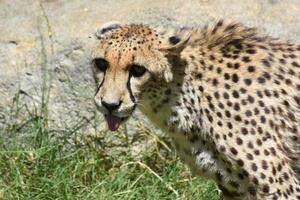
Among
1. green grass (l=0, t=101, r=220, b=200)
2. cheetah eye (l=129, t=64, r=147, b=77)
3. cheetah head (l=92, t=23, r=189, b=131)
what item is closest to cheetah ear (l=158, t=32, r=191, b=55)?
cheetah head (l=92, t=23, r=189, b=131)

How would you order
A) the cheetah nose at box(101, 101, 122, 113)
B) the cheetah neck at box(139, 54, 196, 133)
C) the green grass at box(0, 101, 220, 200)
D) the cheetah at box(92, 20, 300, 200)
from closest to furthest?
the cheetah nose at box(101, 101, 122, 113) → the cheetah at box(92, 20, 300, 200) → the cheetah neck at box(139, 54, 196, 133) → the green grass at box(0, 101, 220, 200)

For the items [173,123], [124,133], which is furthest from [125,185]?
[173,123]

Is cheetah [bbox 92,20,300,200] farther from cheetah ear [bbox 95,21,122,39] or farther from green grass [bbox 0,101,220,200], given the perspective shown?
green grass [bbox 0,101,220,200]

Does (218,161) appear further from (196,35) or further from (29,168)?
(29,168)

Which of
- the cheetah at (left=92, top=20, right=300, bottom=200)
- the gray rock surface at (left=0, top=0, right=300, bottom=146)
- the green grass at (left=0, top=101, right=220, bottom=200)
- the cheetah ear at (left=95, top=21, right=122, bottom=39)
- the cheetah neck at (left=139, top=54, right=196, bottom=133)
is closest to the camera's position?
the cheetah at (left=92, top=20, right=300, bottom=200)

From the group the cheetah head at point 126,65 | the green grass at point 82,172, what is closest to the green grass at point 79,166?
the green grass at point 82,172

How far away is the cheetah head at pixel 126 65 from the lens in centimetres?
461

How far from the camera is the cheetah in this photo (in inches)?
184

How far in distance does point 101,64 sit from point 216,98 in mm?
589

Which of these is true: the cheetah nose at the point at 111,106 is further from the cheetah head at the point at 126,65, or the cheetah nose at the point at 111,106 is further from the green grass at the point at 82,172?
the green grass at the point at 82,172

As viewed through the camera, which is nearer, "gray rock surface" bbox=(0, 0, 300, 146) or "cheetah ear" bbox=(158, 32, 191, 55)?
"cheetah ear" bbox=(158, 32, 191, 55)

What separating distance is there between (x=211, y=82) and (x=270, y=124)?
1.18 ft

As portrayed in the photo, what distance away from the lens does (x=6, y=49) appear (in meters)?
6.21

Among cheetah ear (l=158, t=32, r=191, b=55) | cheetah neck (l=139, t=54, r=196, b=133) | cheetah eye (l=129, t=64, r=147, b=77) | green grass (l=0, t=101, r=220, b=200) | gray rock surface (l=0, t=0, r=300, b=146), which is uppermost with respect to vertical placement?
cheetah ear (l=158, t=32, r=191, b=55)
